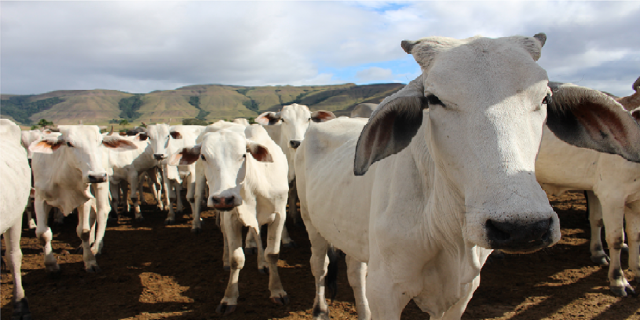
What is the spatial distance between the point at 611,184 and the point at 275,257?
15.2 ft

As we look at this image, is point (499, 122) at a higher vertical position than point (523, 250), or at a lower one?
higher

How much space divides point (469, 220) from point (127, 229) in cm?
941

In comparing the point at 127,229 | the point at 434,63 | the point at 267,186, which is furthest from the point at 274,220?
the point at 127,229

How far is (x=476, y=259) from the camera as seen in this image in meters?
2.01

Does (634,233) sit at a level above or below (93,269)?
above

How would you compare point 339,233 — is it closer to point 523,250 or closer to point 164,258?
point 523,250

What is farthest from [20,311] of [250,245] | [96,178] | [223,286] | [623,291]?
[623,291]

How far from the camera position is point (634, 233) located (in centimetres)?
520

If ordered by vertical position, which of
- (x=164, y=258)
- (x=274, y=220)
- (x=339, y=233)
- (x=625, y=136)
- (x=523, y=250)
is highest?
(x=625, y=136)

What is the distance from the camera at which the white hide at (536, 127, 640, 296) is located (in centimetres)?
501

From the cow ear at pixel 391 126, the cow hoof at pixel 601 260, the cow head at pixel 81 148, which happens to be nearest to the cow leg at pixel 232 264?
the cow head at pixel 81 148

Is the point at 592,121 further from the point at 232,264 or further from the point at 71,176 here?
the point at 71,176

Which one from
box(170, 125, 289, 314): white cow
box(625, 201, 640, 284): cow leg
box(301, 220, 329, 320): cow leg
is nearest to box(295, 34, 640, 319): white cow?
box(301, 220, 329, 320): cow leg

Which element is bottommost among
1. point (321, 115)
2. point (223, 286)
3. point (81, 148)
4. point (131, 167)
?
point (223, 286)
